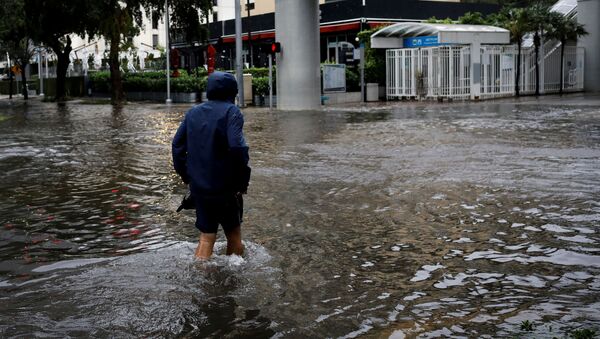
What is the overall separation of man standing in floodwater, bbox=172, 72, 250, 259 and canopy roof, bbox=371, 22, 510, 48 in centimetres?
2723

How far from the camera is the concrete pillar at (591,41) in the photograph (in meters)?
39.5

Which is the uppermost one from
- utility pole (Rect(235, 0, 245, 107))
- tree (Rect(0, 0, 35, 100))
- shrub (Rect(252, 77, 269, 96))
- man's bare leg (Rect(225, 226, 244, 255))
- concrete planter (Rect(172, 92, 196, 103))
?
tree (Rect(0, 0, 35, 100))

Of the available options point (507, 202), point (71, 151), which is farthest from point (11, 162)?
point (507, 202)

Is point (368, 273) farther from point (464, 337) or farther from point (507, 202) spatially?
point (507, 202)

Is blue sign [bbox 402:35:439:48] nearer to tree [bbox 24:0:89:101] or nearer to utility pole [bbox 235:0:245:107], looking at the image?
utility pole [bbox 235:0:245:107]

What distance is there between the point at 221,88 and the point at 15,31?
122ft

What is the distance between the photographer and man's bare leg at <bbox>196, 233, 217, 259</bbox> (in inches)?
238

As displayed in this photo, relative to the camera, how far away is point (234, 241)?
6270 millimetres

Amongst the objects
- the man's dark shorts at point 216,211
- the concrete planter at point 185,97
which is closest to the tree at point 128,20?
the concrete planter at point 185,97

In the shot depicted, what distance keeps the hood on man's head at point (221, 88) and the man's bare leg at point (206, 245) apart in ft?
3.54

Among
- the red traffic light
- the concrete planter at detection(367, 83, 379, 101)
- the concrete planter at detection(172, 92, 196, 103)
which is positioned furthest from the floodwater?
the concrete planter at detection(172, 92, 196, 103)

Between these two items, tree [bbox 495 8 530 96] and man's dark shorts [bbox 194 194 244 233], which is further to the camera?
tree [bbox 495 8 530 96]

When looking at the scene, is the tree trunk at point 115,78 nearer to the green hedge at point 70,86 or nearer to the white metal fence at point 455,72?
the white metal fence at point 455,72

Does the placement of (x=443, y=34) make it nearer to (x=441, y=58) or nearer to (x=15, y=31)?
(x=441, y=58)
